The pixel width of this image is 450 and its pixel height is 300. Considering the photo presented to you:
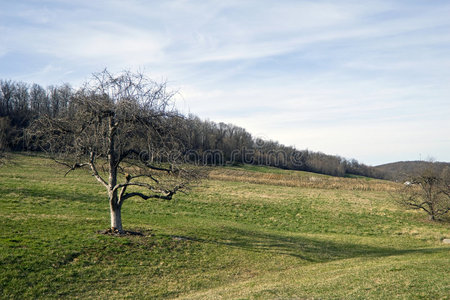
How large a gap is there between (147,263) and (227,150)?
9435 centimetres

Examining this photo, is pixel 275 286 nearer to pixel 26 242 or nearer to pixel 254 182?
pixel 26 242

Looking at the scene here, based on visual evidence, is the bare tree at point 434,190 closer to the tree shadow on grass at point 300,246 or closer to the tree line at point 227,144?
the tree shadow on grass at point 300,246

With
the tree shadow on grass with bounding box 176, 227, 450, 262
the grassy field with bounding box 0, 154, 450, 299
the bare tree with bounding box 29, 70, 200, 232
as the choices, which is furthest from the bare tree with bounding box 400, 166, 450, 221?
the bare tree with bounding box 29, 70, 200, 232

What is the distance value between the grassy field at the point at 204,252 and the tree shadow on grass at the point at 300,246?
65 mm

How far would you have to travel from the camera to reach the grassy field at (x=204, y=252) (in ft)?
34.3

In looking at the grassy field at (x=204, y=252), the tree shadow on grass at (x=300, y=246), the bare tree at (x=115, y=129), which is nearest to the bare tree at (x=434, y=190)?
Answer: the grassy field at (x=204, y=252)

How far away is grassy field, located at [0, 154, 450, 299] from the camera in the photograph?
10.5 meters

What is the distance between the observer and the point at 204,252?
50.7 feet

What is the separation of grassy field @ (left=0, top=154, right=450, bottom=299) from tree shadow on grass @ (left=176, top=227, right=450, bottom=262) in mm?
65

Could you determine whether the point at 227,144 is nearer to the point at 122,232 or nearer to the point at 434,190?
the point at 434,190

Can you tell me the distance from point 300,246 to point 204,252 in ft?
19.9

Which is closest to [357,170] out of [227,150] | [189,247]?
[227,150]

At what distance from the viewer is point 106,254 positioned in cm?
1304

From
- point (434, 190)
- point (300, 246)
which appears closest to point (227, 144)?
point (434, 190)
